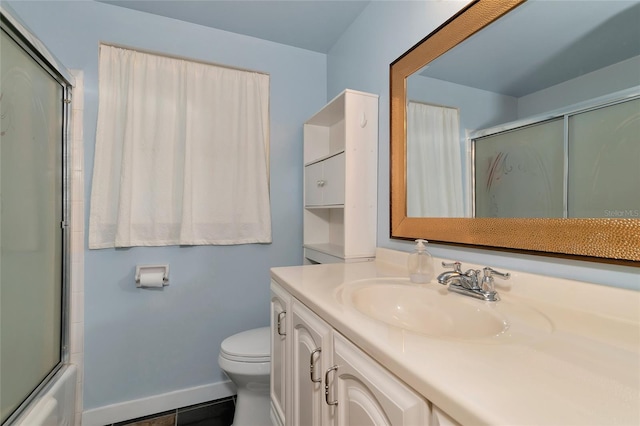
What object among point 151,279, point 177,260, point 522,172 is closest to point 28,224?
point 151,279

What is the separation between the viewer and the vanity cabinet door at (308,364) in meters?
0.79

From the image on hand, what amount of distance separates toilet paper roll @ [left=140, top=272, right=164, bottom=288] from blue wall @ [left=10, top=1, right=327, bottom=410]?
10 cm

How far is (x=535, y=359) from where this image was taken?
0.50 meters

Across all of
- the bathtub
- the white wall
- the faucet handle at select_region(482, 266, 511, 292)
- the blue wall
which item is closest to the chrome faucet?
the faucet handle at select_region(482, 266, 511, 292)

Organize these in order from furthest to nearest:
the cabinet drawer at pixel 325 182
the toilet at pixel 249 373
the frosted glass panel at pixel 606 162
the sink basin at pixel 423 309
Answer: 1. the cabinet drawer at pixel 325 182
2. the toilet at pixel 249 373
3. the sink basin at pixel 423 309
4. the frosted glass panel at pixel 606 162

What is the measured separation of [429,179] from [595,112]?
1.87ft

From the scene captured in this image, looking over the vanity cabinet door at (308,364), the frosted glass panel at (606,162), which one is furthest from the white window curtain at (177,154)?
the frosted glass panel at (606,162)

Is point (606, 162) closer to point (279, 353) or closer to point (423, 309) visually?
point (423, 309)

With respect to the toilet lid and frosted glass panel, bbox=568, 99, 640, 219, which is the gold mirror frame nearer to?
frosted glass panel, bbox=568, 99, 640, 219

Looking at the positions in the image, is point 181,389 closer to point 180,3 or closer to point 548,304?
point 548,304

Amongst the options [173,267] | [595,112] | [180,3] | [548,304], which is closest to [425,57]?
[595,112]

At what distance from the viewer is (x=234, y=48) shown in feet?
6.24

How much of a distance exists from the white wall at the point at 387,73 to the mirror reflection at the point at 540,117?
14cm

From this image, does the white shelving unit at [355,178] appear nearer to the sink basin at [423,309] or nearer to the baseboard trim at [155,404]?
the sink basin at [423,309]
